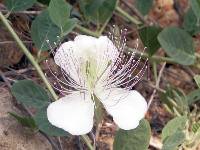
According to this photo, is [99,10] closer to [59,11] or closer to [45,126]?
[59,11]

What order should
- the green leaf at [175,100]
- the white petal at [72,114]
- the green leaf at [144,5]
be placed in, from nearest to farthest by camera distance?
the white petal at [72,114]
the green leaf at [175,100]
the green leaf at [144,5]

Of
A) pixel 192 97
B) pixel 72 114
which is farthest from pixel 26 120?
pixel 192 97

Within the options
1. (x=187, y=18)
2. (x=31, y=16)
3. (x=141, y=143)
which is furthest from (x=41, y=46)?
(x=187, y=18)

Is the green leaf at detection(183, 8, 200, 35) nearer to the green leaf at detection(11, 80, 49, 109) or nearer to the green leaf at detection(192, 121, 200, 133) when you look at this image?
the green leaf at detection(192, 121, 200, 133)

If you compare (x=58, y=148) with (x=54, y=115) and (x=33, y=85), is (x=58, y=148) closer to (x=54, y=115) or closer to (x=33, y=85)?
(x=33, y=85)

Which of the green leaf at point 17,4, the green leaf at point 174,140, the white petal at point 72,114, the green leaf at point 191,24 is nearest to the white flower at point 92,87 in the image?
the white petal at point 72,114

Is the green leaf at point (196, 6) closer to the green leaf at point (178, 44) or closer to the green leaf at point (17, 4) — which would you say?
the green leaf at point (178, 44)
